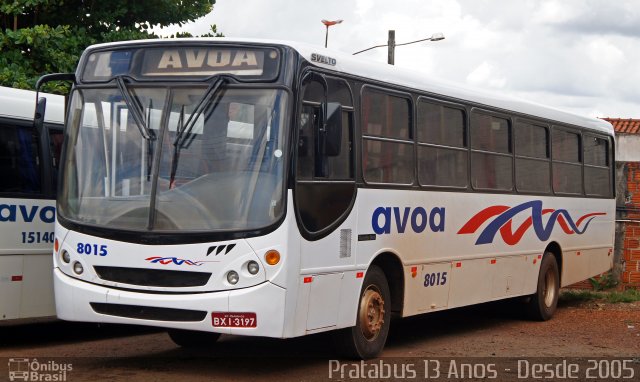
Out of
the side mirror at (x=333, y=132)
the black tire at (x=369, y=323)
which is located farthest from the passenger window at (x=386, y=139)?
the side mirror at (x=333, y=132)

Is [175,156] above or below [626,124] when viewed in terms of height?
below

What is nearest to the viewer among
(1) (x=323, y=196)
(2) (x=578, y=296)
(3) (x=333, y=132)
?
(3) (x=333, y=132)

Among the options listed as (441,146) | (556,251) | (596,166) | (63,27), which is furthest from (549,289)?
(63,27)

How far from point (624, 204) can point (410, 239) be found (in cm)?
971

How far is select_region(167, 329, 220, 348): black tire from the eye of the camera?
11892 millimetres

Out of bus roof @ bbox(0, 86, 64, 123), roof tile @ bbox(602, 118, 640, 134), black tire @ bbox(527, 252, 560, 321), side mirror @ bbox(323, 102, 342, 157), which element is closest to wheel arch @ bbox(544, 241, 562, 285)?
black tire @ bbox(527, 252, 560, 321)

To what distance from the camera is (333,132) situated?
394 inches

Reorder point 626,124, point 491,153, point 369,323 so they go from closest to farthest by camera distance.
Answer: point 369,323
point 491,153
point 626,124

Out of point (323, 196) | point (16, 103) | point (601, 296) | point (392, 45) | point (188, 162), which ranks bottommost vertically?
point (601, 296)

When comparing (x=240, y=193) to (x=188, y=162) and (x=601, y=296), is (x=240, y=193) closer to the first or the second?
(x=188, y=162)

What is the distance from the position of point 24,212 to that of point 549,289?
7986 millimetres

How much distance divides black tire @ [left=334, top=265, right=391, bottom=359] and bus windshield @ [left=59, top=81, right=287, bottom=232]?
6.22 feet

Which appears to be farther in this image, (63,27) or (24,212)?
(63,27)

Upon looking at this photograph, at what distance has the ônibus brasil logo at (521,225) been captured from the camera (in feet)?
45.6
